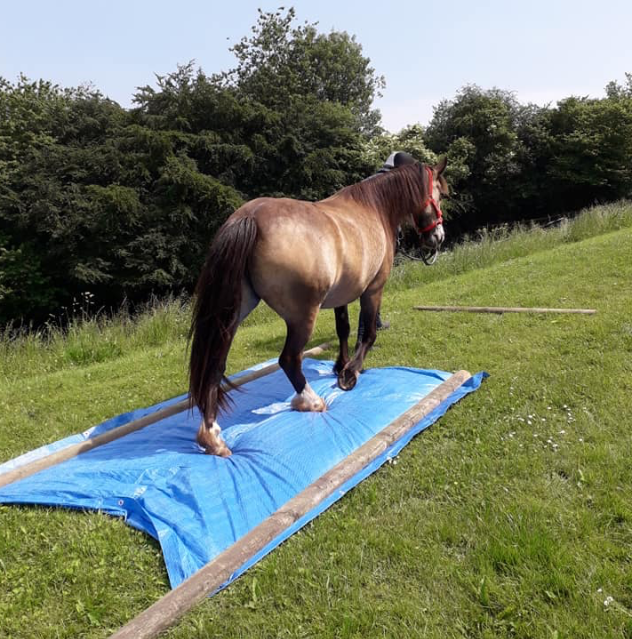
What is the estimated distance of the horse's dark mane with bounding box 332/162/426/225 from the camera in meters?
4.69

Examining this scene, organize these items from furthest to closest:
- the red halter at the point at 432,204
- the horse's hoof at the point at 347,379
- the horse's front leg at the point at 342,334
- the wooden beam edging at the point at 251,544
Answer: the horse's front leg at the point at 342,334 → the red halter at the point at 432,204 → the horse's hoof at the point at 347,379 → the wooden beam edging at the point at 251,544

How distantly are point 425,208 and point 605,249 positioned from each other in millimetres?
7037

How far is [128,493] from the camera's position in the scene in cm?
281

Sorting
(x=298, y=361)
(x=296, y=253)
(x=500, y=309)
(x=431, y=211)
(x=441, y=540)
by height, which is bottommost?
(x=441, y=540)

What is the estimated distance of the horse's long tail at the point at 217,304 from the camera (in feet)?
10.7

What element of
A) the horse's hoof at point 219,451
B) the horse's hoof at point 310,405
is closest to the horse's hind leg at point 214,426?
the horse's hoof at point 219,451

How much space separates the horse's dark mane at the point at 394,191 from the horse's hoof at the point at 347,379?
160 centimetres

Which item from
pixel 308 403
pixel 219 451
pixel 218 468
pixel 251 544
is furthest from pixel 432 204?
pixel 251 544

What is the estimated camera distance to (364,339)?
16.4 feet

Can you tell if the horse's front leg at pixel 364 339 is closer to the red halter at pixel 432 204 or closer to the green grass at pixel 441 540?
the red halter at pixel 432 204

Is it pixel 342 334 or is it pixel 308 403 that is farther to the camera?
pixel 342 334

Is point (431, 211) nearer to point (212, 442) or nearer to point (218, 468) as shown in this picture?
point (212, 442)

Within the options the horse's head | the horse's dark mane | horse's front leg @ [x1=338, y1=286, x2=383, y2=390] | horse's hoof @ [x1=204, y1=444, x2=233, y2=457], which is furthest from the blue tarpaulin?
the horse's dark mane

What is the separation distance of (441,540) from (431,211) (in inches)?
136
